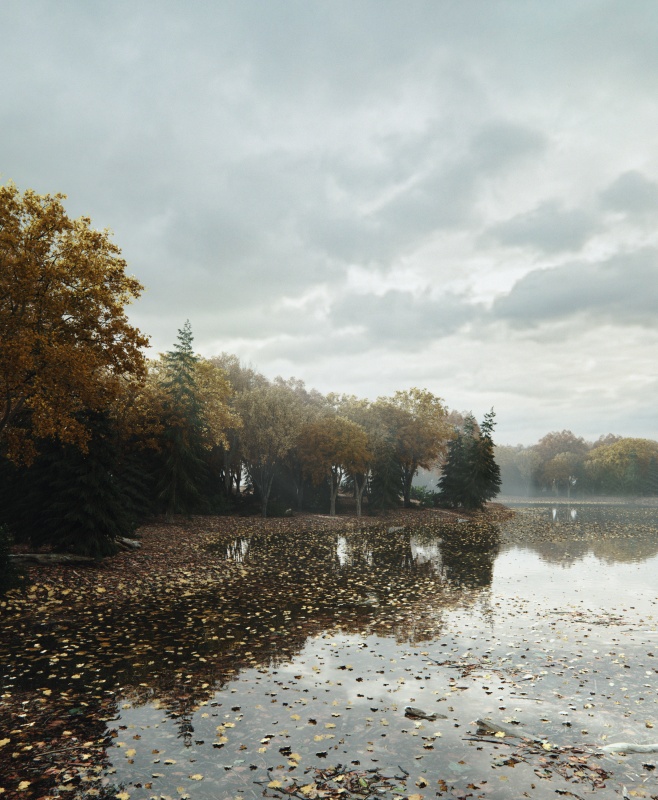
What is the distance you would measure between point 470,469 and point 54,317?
46.1 m

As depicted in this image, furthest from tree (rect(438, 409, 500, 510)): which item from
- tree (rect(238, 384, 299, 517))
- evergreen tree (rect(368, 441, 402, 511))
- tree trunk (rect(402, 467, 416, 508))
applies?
tree (rect(238, 384, 299, 517))

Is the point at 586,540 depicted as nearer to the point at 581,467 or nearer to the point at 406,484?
the point at 406,484

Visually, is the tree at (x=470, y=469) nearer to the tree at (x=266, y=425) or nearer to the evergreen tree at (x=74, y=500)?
the tree at (x=266, y=425)

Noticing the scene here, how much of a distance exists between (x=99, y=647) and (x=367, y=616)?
6.45 meters

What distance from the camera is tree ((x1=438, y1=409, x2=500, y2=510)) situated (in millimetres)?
55125

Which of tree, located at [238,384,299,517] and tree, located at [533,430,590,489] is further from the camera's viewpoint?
tree, located at [533,430,590,489]

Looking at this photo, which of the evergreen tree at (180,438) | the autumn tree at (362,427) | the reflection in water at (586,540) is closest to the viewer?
the reflection in water at (586,540)

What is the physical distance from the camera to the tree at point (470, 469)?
181 ft

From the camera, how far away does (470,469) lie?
55188 millimetres

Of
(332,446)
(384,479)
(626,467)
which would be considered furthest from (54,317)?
(626,467)

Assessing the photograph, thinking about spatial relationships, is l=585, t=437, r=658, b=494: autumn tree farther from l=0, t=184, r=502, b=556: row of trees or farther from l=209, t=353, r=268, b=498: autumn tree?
l=0, t=184, r=502, b=556: row of trees

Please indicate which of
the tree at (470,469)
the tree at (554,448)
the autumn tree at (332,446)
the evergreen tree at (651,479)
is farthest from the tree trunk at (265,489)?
the tree at (554,448)

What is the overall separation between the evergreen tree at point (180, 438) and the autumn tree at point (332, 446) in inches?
457

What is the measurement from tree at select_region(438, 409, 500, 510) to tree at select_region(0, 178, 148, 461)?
144 feet
